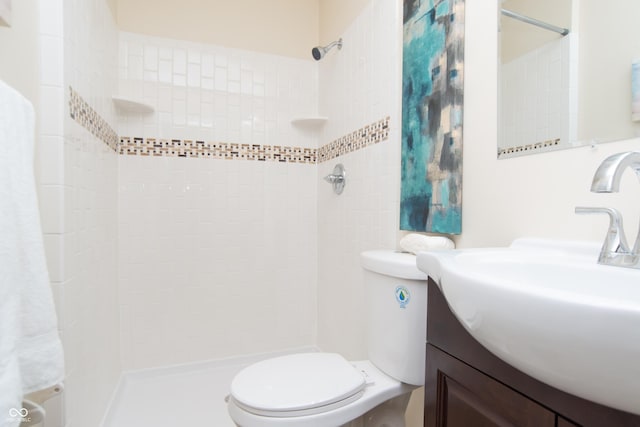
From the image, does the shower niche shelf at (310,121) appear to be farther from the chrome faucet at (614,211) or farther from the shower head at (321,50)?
the chrome faucet at (614,211)

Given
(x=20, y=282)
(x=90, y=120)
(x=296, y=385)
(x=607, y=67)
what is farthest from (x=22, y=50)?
(x=607, y=67)

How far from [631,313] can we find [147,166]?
204cm

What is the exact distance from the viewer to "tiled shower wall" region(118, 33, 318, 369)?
1.88 m

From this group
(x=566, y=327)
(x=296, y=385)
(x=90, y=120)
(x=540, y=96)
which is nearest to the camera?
(x=566, y=327)

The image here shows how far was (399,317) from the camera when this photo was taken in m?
1.00

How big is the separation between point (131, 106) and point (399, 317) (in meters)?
1.69

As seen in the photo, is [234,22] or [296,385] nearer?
[296,385]

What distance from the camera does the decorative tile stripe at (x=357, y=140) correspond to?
58.8 inches

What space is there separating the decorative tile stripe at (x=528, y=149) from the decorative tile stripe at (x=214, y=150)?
1.39 m

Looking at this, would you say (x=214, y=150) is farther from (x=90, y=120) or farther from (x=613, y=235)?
(x=613, y=235)

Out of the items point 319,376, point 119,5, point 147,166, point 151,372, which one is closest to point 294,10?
point 119,5

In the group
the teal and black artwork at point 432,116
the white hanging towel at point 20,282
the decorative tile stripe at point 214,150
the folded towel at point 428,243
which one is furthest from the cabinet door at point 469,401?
the decorative tile stripe at point 214,150

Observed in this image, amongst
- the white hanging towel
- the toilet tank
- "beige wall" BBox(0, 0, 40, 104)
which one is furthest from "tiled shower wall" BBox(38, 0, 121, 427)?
the toilet tank

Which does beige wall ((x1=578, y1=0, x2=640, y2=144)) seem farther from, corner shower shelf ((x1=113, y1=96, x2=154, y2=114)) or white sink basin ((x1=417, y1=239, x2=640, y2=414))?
corner shower shelf ((x1=113, y1=96, x2=154, y2=114))
